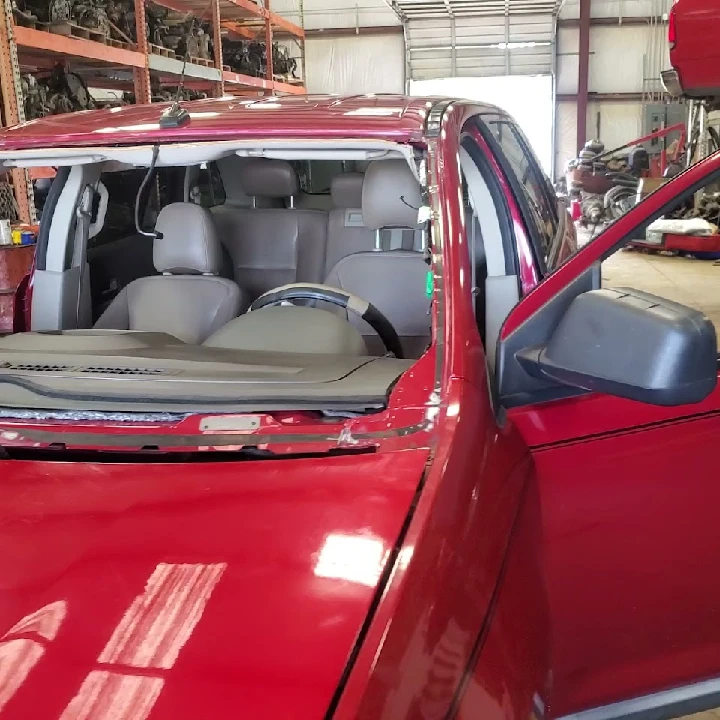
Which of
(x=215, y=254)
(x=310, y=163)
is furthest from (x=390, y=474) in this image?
(x=310, y=163)

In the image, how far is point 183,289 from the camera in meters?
2.39

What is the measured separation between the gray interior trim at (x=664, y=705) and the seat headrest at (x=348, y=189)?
95.8 inches

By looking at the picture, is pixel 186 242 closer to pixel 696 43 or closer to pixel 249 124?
pixel 249 124

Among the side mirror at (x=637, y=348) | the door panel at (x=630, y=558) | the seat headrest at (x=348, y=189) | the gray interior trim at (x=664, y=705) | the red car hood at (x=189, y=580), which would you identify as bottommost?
the gray interior trim at (x=664, y=705)

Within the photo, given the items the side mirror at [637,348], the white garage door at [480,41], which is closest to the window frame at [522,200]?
the side mirror at [637,348]

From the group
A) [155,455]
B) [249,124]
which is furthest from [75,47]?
[155,455]

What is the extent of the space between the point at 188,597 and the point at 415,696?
30cm

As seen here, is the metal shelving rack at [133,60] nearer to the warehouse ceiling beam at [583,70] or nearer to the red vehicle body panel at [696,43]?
the red vehicle body panel at [696,43]

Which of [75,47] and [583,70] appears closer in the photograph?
[75,47]

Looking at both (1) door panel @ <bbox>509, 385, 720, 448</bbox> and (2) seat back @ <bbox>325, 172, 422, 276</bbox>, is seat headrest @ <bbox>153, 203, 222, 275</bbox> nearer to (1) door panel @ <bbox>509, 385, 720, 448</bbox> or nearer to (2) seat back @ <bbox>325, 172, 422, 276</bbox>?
(2) seat back @ <bbox>325, 172, 422, 276</bbox>

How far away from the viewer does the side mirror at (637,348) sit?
116 cm

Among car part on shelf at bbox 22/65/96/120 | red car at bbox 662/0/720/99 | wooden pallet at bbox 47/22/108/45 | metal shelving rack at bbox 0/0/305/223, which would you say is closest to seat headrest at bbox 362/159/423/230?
metal shelving rack at bbox 0/0/305/223

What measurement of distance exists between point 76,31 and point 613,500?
492 cm

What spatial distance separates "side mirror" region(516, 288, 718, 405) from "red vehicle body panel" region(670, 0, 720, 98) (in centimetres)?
523
